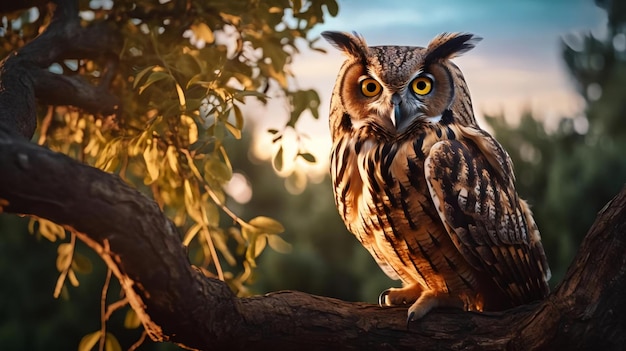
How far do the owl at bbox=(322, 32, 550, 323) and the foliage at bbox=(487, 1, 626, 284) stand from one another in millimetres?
1437

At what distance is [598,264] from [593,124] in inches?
142

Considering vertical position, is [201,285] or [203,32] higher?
[203,32]

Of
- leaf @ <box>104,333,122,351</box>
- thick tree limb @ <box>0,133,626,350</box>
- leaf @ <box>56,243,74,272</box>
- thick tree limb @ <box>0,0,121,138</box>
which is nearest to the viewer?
thick tree limb @ <box>0,133,626,350</box>

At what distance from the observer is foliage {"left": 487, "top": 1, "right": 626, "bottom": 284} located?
3.16 meters

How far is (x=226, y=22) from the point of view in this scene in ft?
4.19

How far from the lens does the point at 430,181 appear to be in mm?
1037

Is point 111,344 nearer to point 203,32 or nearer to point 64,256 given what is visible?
point 64,256

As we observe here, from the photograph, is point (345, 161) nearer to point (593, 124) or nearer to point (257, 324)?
point (257, 324)

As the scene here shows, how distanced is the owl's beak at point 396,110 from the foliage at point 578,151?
1.57m

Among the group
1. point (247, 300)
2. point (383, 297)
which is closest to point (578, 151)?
point (383, 297)

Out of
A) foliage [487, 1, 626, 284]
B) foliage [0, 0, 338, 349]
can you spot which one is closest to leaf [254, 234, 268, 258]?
foliage [0, 0, 338, 349]

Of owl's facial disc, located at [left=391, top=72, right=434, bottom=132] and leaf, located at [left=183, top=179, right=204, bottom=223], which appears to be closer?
owl's facial disc, located at [left=391, top=72, right=434, bottom=132]

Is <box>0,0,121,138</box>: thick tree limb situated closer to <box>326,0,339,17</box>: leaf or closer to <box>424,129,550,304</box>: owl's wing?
<box>326,0,339,17</box>: leaf

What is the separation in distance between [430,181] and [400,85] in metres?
0.16
